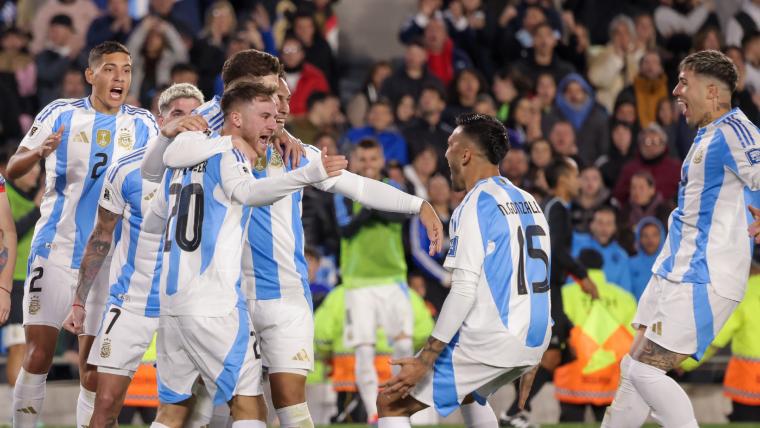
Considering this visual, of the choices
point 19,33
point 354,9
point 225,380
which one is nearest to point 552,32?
point 354,9

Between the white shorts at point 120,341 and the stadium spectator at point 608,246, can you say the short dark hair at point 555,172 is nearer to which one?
the stadium spectator at point 608,246

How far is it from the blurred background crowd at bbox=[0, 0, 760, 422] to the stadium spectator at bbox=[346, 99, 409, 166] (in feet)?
0.05

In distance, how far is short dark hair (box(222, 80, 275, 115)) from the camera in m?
5.72

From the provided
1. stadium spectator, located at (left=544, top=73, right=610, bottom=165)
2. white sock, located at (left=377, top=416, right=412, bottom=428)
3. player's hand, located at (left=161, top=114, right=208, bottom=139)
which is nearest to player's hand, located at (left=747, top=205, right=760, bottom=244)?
white sock, located at (left=377, top=416, right=412, bottom=428)

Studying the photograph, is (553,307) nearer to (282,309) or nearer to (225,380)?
(282,309)

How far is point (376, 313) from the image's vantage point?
1043 cm

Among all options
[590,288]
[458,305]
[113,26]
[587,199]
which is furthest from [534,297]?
[113,26]

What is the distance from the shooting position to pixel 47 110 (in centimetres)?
756

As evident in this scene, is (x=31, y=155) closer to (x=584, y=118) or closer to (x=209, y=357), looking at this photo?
(x=209, y=357)

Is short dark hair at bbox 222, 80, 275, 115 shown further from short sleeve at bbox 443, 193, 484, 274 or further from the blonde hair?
the blonde hair

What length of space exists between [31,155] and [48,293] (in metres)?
0.82

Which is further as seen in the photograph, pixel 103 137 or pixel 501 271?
pixel 103 137

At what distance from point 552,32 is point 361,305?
4.82 meters

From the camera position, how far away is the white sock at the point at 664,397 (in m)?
6.51
